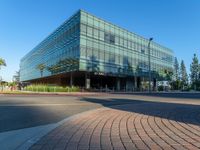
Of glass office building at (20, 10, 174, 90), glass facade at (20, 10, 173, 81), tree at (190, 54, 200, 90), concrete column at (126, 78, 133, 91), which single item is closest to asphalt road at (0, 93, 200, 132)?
glass office building at (20, 10, 174, 90)

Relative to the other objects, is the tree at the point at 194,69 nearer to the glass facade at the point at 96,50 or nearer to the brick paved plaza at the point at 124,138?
the glass facade at the point at 96,50

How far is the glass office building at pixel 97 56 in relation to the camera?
56.8 metres

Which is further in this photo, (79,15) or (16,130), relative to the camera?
(79,15)

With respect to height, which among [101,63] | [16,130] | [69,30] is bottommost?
[16,130]

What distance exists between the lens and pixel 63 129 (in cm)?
771

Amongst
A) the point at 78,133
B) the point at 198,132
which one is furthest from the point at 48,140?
the point at 198,132

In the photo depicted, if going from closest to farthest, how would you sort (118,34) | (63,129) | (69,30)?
(63,129) < (69,30) < (118,34)

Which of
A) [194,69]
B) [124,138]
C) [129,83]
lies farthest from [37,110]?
[194,69]

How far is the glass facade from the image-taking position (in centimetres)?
5647

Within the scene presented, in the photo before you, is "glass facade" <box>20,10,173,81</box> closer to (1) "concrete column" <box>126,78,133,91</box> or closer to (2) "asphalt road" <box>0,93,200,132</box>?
(1) "concrete column" <box>126,78,133,91</box>

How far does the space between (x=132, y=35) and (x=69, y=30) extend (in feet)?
63.0

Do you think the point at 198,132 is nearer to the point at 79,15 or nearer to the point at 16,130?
the point at 16,130

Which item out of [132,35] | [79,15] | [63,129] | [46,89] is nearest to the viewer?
[63,129]

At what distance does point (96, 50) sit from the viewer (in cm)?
5950
